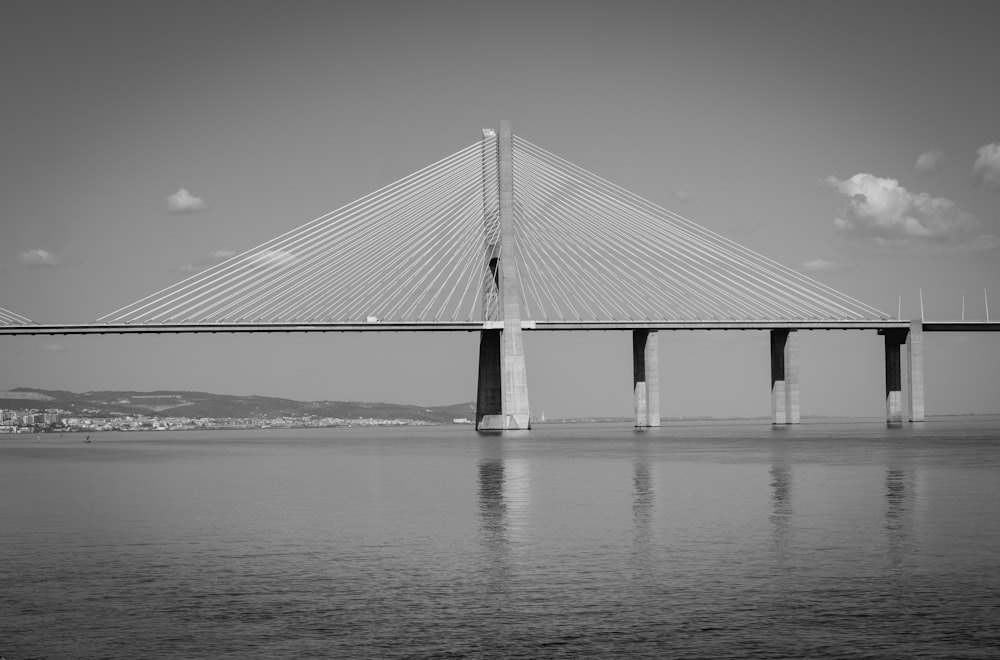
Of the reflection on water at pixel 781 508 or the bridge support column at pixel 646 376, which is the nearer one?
the reflection on water at pixel 781 508

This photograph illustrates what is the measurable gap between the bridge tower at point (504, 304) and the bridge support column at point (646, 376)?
44.1 feet

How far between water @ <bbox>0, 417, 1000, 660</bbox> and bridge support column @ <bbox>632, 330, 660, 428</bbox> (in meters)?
59.3

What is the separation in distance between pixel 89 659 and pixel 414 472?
1451 inches

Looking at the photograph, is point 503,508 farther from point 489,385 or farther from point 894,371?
point 894,371

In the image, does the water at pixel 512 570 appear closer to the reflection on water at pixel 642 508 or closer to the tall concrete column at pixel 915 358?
the reflection on water at pixel 642 508

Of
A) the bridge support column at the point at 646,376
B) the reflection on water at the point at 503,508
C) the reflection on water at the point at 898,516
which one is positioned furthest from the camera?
the bridge support column at the point at 646,376

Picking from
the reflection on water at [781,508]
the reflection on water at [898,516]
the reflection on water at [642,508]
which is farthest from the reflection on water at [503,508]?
the reflection on water at [898,516]

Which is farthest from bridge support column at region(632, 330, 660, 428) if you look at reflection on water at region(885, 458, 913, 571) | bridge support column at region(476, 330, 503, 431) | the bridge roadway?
reflection on water at region(885, 458, 913, 571)

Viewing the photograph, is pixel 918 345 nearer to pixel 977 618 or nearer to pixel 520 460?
A: pixel 520 460

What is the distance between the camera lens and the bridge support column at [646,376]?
102 metres

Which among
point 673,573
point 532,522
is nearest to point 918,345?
point 532,522

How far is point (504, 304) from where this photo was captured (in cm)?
8675

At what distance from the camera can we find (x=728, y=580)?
66.2 feet

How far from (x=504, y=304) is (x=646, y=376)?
74.3 ft
